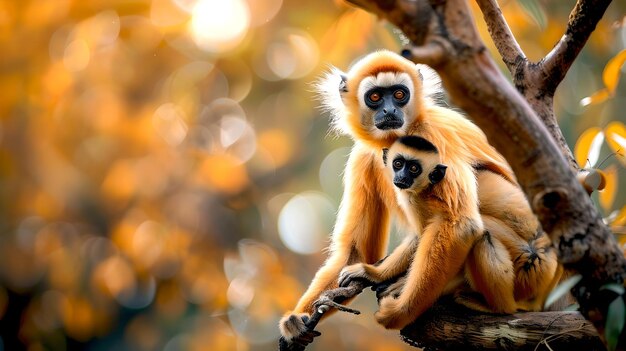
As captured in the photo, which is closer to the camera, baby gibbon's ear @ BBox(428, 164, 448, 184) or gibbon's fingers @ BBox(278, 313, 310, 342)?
baby gibbon's ear @ BBox(428, 164, 448, 184)

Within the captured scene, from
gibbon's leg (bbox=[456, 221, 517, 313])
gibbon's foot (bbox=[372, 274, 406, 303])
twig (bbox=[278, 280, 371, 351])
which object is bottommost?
twig (bbox=[278, 280, 371, 351])

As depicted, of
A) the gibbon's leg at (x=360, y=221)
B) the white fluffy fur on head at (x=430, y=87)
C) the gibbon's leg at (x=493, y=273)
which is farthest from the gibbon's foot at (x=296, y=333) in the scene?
the white fluffy fur on head at (x=430, y=87)

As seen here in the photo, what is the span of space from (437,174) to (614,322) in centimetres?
188

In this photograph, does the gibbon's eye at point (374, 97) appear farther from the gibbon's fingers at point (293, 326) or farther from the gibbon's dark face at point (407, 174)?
the gibbon's fingers at point (293, 326)

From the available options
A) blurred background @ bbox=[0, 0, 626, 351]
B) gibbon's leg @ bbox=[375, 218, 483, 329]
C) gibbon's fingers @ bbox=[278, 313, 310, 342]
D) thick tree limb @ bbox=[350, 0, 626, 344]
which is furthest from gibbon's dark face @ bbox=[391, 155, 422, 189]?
blurred background @ bbox=[0, 0, 626, 351]

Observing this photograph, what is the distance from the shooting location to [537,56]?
303 inches

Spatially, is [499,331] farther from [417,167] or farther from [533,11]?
[533,11]

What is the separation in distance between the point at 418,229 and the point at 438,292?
45 cm

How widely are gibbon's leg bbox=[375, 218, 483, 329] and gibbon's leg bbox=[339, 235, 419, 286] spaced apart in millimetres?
327

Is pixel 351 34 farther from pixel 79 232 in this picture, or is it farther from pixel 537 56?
pixel 79 232

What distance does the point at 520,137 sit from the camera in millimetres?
2350

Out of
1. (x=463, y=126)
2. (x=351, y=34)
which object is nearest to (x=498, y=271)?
(x=463, y=126)

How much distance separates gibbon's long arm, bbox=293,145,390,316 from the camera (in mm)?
4980

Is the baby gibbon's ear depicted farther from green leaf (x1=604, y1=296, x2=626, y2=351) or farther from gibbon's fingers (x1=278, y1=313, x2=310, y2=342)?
green leaf (x1=604, y1=296, x2=626, y2=351)
